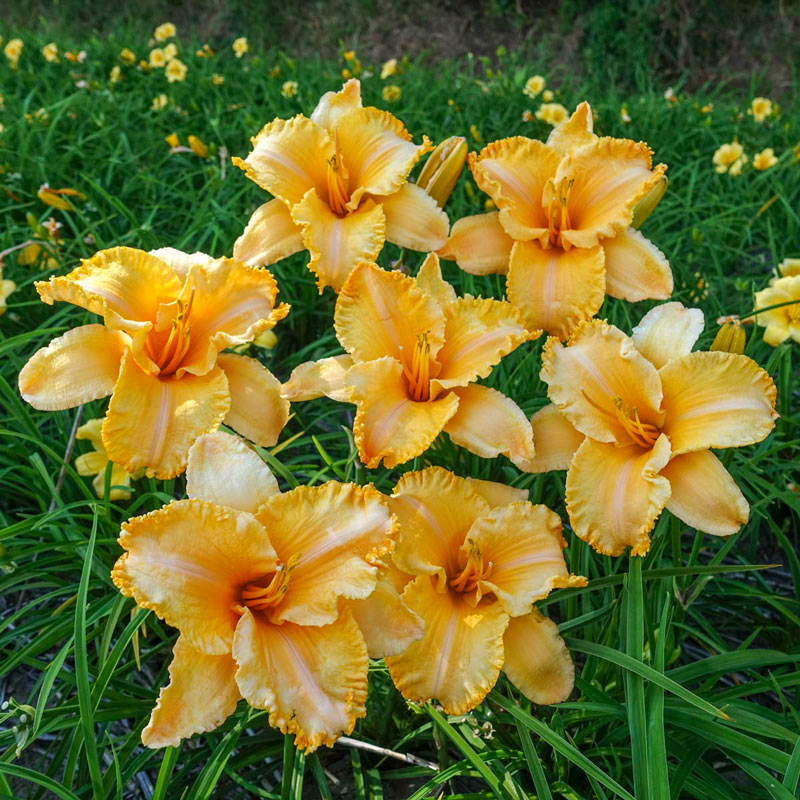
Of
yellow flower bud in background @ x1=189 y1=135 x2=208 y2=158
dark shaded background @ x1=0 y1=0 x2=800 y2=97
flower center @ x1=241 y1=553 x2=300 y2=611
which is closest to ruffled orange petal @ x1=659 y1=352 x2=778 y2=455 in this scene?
flower center @ x1=241 y1=553 x2=300 y2=611

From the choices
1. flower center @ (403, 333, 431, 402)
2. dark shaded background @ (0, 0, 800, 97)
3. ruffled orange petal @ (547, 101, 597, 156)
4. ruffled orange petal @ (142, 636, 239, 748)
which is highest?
ruffled orange petal @ (547, 101, 597, 156)

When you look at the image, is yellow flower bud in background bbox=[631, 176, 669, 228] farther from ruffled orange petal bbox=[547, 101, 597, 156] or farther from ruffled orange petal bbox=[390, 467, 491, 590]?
ruffled orange petal bbox=[390, 467, 491, 590]

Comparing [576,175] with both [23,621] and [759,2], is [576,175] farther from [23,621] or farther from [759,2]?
[759,2]

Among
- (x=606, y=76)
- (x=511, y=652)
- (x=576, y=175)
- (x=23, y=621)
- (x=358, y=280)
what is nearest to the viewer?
(x=511, y=652)

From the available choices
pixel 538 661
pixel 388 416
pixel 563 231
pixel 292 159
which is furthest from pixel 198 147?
pixel 538 661

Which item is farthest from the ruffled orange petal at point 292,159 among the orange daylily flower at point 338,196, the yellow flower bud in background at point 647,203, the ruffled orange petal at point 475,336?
the yellow flower bud in background at point 647,203

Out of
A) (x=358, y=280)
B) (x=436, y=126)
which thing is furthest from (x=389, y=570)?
(x=436, y=126)
